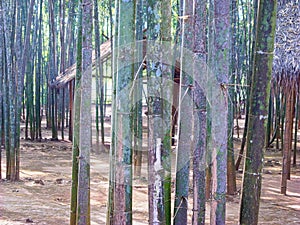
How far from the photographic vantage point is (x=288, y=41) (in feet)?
21.1

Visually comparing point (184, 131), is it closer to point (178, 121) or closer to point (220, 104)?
point (178, 121)

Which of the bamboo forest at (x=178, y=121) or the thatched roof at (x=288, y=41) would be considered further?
the thatched roof at (x=288, y=41)

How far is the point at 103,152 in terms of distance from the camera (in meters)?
11.5

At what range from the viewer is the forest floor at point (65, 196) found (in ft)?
17.7

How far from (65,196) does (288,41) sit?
3.85 meters

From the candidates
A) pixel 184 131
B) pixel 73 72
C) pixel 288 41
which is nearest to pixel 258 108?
pixel 184 131

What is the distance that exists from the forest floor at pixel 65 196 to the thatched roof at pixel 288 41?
6.26ft

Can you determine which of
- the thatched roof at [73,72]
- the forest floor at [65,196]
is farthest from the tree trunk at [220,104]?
the thatched roof at [73,72]

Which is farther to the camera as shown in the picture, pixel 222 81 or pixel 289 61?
pixel 289 61

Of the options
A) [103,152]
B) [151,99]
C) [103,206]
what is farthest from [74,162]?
[103,152]

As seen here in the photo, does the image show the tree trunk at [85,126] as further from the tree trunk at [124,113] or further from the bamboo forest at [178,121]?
the tree trunk at [124,113]

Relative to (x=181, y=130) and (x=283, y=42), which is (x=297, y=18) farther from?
(x=181, y=130)

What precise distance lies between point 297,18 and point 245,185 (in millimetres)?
4857

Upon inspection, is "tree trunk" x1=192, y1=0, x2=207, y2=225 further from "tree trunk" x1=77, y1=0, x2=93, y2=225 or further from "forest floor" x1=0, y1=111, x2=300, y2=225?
"forest floor" x1=0, y1=111, x2=300, y2=225
